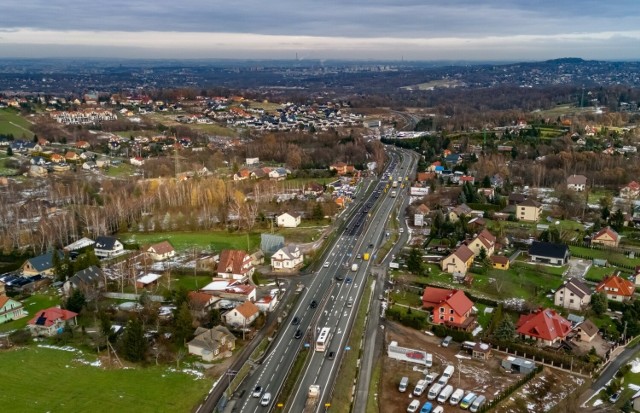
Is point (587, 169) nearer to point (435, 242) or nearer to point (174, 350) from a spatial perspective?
point (435, 242)

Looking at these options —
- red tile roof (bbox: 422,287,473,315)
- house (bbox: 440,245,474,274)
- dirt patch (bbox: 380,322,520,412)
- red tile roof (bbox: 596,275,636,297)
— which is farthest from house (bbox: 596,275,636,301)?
dirt patch (bbox: 380,322,520,412)

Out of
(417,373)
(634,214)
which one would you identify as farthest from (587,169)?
(417,373)

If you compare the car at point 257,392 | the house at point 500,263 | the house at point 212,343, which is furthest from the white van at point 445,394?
the house at point 500,263

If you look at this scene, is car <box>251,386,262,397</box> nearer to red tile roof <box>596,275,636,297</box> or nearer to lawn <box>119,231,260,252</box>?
lawn <box>119,231,260,252</box>

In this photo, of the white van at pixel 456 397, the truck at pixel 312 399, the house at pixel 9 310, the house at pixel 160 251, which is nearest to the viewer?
the truck at pixel 312 399

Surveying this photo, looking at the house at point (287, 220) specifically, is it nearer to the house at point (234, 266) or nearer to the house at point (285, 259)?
the house at point (285, 259)

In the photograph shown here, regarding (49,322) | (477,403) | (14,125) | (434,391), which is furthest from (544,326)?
(14,125)
